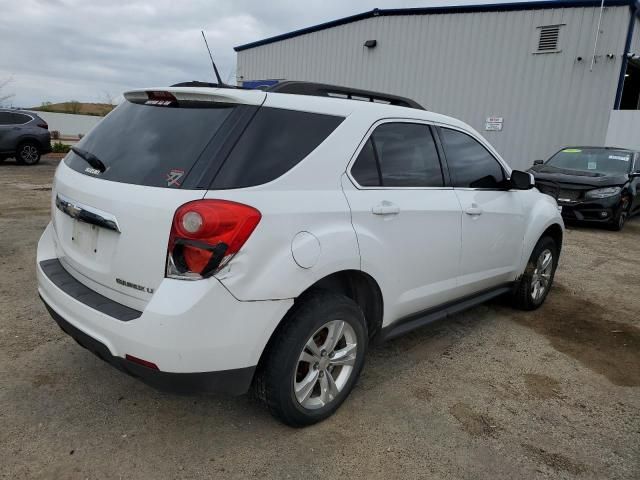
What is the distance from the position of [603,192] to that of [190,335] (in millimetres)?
9221

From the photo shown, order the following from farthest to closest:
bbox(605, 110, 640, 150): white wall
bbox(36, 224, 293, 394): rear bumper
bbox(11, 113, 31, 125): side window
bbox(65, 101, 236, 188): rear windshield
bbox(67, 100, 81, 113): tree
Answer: bbox(67, 100, 81, 113): tree → bbox(11, 113, 31, 125): side window → bbox(605, 110, 640, 150): white wall → bbox(65, 101, 236, 188): rear windshield → bbox(36, 224, 293, 394): rear bumper

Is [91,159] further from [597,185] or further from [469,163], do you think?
[597,185]

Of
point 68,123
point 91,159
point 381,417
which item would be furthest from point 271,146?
point 68,123

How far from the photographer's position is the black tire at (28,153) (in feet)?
49.1

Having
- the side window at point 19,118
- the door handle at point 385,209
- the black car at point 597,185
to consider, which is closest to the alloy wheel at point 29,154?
the side window at point 19,118

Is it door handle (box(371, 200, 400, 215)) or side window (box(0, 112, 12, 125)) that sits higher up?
side window (box(0, 112, 12, 125))

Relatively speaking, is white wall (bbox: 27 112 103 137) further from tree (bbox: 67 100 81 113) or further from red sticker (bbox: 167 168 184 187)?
red sticker (bbox: 167 168 184 187)

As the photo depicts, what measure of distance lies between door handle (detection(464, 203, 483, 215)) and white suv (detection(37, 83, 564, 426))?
0.20 metres

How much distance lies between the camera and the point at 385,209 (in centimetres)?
272

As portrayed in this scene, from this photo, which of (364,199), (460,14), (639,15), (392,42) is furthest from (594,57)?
(364,199)

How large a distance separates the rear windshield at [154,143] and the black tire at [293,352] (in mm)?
826

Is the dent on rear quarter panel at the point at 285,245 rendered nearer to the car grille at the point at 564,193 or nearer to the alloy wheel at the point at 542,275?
the alloy wheel at the point at 542,275

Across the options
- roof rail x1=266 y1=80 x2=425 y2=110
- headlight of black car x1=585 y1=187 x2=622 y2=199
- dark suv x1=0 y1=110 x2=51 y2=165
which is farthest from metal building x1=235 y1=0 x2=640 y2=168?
roof rail x1=266 y1=80 x2=425 y2=110

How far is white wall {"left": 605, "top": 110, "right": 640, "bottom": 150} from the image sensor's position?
1311 cm
